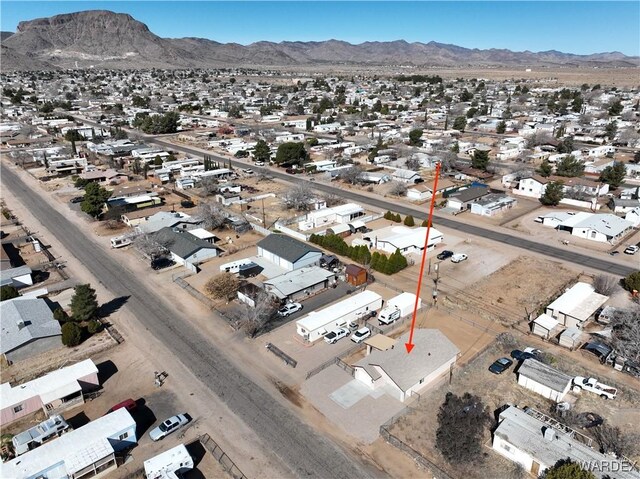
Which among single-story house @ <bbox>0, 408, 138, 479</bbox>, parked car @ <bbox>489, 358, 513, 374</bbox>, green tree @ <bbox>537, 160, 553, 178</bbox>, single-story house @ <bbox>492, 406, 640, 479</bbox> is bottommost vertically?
parked car @ <bbox>489, 358, 513, 374</bbox>

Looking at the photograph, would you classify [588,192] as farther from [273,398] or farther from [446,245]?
[273,398]

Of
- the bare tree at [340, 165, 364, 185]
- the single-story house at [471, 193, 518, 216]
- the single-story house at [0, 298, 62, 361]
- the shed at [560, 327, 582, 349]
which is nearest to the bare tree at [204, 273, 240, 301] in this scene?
the single-story house at [0, 298, 62, 361]

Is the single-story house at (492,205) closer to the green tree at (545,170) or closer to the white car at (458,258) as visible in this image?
the green tree at (545,170)

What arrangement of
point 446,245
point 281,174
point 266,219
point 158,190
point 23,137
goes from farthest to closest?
point 23,137 < point 281,174 < point 158,190 < point 266,219 < point 446,245

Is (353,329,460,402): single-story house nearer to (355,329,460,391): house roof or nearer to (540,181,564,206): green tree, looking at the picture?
(355,329,460,391): house roof

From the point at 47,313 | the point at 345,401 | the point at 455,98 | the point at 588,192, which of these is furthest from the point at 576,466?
the point at 455,98

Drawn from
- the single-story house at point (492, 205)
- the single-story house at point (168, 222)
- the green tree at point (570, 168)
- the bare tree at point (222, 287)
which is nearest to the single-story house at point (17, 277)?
the single-story house at point (168, 222)
